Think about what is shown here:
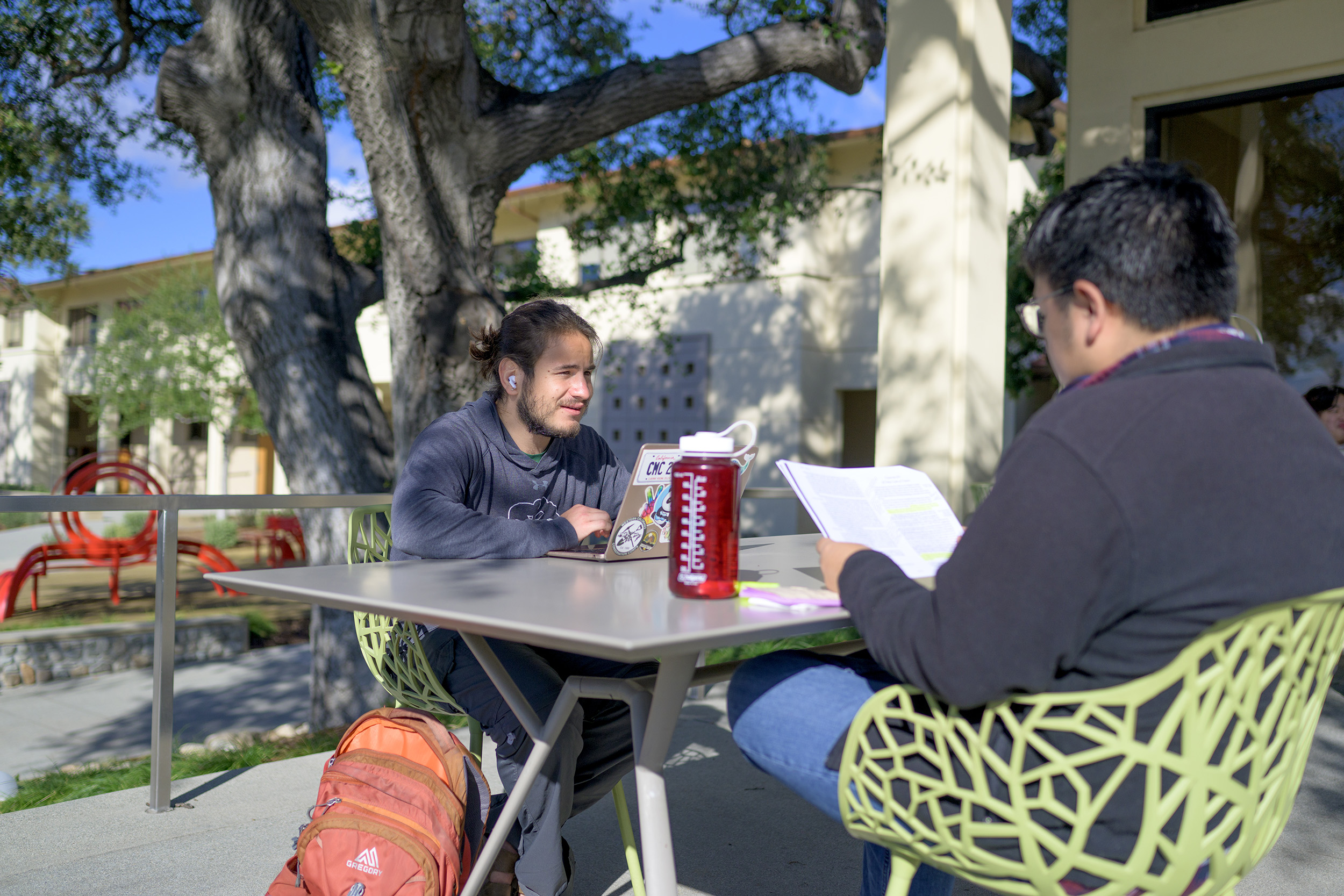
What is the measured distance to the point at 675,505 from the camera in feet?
5.34

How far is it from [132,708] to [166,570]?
5.71 metres

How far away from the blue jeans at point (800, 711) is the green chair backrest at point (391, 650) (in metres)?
0.93

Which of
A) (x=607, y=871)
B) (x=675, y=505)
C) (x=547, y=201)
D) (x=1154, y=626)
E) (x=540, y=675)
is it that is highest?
(x=547, y=201)

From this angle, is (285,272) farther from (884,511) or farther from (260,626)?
(260,626)

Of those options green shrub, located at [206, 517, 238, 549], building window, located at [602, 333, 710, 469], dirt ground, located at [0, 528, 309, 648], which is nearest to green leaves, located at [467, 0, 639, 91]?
dirt ground, located at [0, 528, 309, 648]

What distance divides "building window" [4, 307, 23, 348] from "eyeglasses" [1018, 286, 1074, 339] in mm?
35204

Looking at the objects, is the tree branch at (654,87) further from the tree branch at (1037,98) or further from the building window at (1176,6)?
the tree branch at (1037,98)

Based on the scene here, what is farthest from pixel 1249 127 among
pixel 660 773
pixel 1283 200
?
pixel 660 773

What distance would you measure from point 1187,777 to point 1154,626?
0.66 feet

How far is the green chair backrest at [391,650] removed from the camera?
→ 7.77 ft

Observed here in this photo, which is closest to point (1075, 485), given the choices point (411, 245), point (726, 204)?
point (411, 245)

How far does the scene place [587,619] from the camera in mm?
1394

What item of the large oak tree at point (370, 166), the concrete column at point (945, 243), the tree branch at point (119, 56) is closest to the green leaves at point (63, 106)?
the tree branch at point (119, 56)

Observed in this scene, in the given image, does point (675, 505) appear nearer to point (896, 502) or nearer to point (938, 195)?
point (896, 502)
